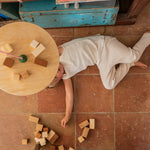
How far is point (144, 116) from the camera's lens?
1503 mm

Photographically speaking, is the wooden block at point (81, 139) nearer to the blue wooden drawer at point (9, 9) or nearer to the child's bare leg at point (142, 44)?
the child's bare leg at point (142, 44)

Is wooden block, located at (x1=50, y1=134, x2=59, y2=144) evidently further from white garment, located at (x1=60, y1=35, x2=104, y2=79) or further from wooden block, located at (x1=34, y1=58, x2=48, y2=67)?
wooden block, located at (x1=34, y1=58, x2=48, y2=67)

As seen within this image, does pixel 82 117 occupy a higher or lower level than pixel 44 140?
higher

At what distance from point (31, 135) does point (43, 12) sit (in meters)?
1.30

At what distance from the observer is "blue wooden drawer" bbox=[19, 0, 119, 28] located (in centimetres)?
119

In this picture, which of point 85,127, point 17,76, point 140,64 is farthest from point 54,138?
point 140,64

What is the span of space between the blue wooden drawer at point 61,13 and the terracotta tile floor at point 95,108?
219 mm

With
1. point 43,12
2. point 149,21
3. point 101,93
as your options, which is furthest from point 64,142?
point 149,21

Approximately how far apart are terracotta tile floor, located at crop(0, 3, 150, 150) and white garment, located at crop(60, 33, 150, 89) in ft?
0.52

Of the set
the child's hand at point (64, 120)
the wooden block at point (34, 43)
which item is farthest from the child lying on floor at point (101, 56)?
the wooden block at point (34, 43)

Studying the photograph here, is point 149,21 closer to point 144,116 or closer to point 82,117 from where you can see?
point 144,116

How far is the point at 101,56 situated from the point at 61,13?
53 centimetres

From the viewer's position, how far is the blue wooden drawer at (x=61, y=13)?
119 cm

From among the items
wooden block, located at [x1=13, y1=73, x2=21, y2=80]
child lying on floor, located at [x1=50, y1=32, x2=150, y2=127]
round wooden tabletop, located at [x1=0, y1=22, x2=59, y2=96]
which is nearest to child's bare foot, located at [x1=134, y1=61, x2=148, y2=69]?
child lying on floor, located at [x1=50, y1=32, x2=150, y2=127]
